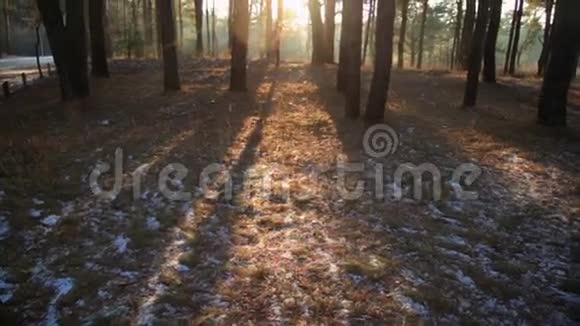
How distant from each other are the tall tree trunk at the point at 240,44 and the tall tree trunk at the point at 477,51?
6034mm

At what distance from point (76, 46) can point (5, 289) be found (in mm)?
10283

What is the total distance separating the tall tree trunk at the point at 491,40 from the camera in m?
14.5

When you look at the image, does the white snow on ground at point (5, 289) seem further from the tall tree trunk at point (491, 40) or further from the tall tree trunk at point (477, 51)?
the tall tree trunk at point (491, 40)

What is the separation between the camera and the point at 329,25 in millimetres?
20641

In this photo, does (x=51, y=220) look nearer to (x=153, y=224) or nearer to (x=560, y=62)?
(x=153, y=224)

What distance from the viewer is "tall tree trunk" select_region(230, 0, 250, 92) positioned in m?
13.5

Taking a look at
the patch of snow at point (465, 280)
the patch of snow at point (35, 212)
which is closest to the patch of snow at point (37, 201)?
the patch of snow at point (35, 212)

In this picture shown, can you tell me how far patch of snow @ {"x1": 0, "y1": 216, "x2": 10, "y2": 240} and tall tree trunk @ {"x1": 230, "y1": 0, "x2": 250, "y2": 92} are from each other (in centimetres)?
886

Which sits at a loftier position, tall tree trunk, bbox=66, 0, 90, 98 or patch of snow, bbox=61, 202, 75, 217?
tall tree trunk, bbox=66, 0, 90, 98

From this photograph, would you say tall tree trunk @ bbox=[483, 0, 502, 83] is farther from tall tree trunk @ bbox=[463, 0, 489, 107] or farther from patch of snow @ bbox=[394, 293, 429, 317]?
patch of snow @ bbox=[394, 293, 429, 317]

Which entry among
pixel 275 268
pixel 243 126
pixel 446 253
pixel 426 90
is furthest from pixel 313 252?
pixel 426 90

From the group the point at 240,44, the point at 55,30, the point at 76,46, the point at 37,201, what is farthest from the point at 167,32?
the point at 37,201

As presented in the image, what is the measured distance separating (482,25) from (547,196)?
6.82 metres

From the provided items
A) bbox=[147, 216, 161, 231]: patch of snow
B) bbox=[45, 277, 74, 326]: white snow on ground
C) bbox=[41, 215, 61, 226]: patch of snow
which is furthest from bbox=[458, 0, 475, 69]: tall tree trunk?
bbox=[45, 277, 74, 326]: white snow on ground
